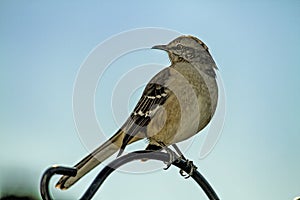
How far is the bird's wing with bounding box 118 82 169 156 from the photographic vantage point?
3.19 ft

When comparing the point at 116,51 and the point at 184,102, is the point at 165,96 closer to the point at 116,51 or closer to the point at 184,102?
the point at 184,102

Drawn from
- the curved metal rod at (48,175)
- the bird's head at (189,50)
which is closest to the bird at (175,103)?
the bird's head at (189,50)

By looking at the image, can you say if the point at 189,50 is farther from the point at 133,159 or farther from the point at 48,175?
the point at 48,175

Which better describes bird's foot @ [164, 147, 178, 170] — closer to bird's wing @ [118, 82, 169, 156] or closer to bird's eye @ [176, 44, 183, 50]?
bird's wing @ [118, 82, 169, 156]

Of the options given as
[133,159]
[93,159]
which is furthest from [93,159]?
[133,159]

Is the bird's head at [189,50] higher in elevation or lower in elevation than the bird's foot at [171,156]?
higher

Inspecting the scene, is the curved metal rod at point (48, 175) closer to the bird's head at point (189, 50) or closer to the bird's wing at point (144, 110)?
the bird's wing at point (144, 110)

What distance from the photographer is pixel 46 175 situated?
67 centimetres

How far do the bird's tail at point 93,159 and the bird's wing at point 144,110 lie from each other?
2cm

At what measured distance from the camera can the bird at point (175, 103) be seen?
96 cm

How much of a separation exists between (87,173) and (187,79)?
283mm

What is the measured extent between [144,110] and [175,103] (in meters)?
0.06

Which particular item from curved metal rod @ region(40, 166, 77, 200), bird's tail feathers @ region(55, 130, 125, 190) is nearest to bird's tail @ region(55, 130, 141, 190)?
bird's tail feathers @ region(55, 130, 125, 190)

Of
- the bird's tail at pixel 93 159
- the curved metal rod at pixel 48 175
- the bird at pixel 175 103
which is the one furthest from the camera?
the bird at pixel 175 103
